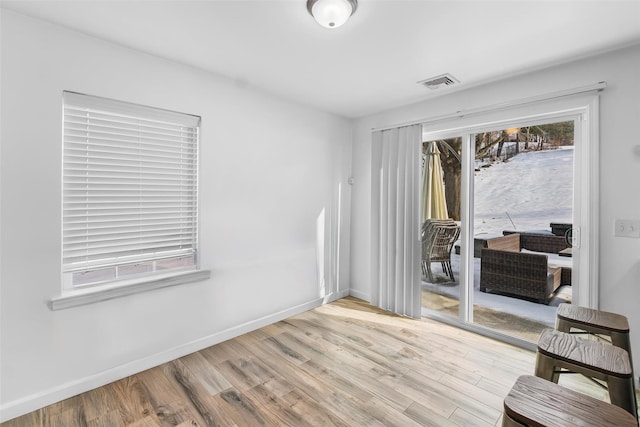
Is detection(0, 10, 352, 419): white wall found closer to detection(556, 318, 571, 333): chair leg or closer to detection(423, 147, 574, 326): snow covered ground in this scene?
detection(423, 147, 574, 326): snow covered ground

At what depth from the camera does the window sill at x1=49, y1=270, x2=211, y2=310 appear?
1.97m

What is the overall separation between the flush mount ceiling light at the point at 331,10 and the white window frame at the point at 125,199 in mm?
1390

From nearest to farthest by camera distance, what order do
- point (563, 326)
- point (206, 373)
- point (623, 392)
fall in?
point (623, 392)
point (563, 326)
point (206, 373)

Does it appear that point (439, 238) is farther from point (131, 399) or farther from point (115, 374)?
point (115, 374)

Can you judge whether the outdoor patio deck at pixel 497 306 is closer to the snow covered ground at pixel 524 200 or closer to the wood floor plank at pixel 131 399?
the snow covered ground at pixel 524 200

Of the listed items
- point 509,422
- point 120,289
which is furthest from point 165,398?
point 509,422

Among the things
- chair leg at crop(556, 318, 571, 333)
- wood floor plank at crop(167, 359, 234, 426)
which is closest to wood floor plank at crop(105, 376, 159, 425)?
wood floor plank at crop(167, 359, 234, 426)

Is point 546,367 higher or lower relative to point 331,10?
lower

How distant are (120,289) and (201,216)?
0.80m

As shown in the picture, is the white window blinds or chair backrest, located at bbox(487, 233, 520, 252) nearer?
the white window blinds

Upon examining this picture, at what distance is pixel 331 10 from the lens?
1.66 metres

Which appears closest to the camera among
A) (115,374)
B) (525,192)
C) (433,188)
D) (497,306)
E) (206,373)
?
(115,374)

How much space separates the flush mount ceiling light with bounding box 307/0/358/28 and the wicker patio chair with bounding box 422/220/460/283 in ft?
7.59

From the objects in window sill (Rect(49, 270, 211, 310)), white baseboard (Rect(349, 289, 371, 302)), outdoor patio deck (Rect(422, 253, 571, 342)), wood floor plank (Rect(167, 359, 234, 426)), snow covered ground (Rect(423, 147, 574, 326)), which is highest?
snow covered ground (Rect(423, 147, 574, 326))
